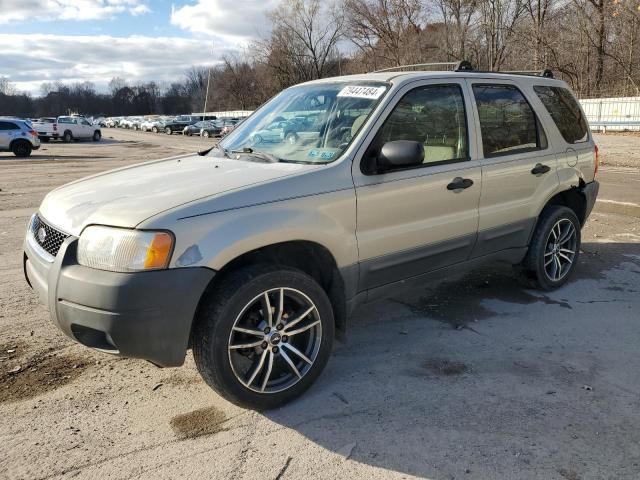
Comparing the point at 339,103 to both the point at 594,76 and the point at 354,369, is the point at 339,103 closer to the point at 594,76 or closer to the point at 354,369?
the point at 354,369

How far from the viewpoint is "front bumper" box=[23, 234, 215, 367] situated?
2.68m

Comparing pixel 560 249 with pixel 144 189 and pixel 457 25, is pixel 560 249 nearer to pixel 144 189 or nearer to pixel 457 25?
pixel 144 189

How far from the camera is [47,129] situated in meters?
36.4

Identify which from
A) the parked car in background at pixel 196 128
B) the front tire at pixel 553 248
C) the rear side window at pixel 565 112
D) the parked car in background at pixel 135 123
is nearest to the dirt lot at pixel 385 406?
the front tire at pixel 553 248

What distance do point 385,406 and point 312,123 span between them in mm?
1936

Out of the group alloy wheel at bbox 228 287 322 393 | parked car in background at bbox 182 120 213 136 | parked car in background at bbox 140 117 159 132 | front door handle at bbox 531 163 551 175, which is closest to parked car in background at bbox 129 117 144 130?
parked car in background at bbox 140 117 159 132

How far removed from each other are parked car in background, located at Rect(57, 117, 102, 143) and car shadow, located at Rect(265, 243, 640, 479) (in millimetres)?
38060

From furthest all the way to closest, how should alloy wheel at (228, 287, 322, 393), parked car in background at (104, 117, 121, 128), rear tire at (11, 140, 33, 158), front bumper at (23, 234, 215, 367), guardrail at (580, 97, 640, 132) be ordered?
parked car in background at (104, 117, 121, 128) < guardrail at (580, 97, 640, 132) < rear tire at (11, 140, 33, 158) < alloy wheel at (228, 287, 322, 393) < front bumper at (23, 234, 215, 367)

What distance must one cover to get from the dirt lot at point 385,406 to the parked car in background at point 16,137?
21.8 m

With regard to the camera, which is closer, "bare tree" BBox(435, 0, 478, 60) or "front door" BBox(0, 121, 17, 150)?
"front door" BBox(0, 121, 17, 150)

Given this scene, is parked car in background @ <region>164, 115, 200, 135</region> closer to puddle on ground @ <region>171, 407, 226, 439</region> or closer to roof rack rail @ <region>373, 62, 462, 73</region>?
roof rack rail @ <region>373, 62, 462, 73</region>

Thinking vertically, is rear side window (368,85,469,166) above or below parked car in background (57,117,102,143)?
below

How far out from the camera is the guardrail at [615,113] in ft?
90.2

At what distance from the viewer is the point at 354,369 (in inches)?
145
